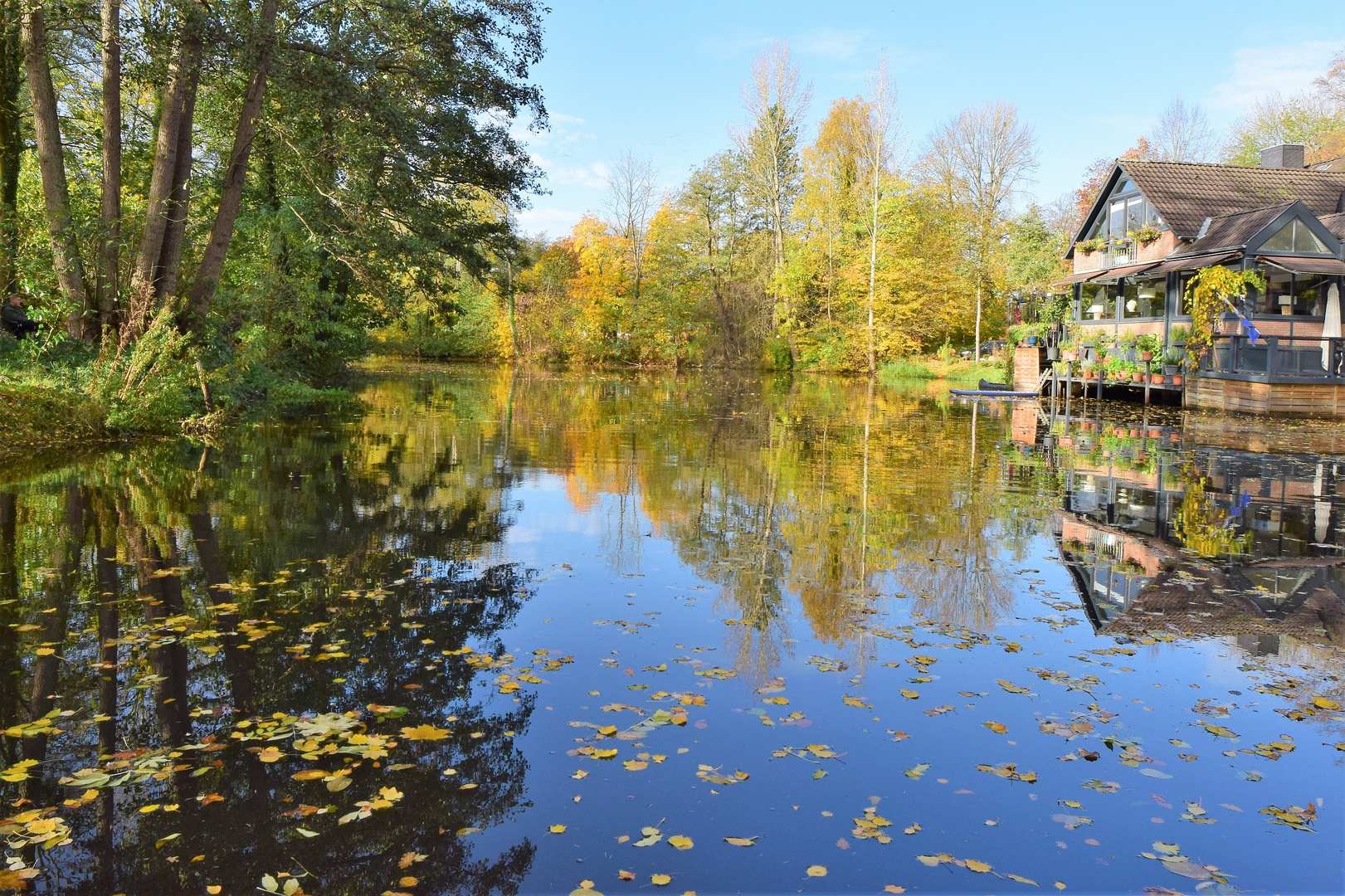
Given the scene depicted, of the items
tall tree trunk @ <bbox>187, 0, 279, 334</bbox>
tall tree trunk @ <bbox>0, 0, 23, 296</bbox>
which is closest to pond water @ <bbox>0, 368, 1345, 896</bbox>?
tall tree trunk @ <bbox>0, 0, 23, 296</bbox>

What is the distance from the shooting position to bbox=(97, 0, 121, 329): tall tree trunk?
16.0 metres

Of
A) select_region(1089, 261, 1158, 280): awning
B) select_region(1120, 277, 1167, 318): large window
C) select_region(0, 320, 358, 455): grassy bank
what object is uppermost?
select_region(1089, 261, 1158, 280): awning

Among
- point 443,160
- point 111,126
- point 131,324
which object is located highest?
point 443,160

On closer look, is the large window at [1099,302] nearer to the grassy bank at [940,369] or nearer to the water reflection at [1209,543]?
the grassy bank at [940,369]

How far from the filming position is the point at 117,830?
11.9 ft

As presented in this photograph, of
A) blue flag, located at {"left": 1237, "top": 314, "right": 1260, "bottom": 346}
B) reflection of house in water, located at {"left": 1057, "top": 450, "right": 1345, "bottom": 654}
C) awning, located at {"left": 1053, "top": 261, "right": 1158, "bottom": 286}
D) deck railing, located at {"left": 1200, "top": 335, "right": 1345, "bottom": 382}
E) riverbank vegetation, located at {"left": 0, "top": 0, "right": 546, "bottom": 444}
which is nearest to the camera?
reflection of house in water, located at {"left": 1057, "top": 450, "right": 1345, "bottom": 654}

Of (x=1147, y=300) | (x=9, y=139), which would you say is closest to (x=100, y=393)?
(x=9, y=139)

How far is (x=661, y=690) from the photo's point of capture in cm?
514

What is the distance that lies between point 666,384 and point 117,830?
118ft

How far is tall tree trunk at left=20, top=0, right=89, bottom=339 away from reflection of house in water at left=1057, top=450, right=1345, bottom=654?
16024 millimetres

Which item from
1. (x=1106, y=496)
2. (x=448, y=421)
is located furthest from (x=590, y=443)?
(x=1106, y=496)

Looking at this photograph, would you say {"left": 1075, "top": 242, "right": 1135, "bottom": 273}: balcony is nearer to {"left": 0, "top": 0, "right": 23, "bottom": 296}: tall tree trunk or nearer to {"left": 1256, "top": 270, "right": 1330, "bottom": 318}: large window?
→ {"left": 1256, "top": 270, "right": 1330, "bottom": 318}: large window

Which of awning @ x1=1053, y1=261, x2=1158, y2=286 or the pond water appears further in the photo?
awning @ x1=1053, y1=261, x2=1158, y2=286

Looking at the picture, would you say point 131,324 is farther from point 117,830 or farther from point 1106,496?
point 1106,496
